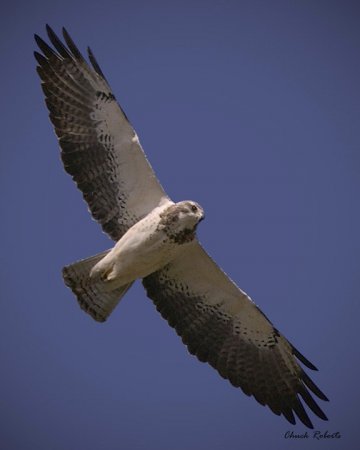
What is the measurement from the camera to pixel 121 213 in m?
7.41

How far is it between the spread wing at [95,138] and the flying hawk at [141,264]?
0.4 inches

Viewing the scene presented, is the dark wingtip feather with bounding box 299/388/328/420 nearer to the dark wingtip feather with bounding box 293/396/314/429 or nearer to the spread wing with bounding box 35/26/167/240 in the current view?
the dark wingtip feather with bounding box 293/396/314/429

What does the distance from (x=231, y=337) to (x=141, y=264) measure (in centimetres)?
139

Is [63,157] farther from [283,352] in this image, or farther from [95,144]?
[283,352]

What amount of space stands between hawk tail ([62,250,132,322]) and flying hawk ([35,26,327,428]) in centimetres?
1

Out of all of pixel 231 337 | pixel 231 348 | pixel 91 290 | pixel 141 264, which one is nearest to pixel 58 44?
A: pixel 141 264

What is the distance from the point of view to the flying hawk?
715 centimetres

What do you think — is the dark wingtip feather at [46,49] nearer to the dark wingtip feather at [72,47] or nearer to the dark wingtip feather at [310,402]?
the dark wingtip feather at [72,47]

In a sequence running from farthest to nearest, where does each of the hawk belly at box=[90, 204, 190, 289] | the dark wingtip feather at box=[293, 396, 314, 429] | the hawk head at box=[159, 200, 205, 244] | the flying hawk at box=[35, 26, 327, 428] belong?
1. the dark wingtip feather at box=[293, 396, 314, 429]
2. the flying hawk at box=[35, 26, 327, 428]
3. the hawk belly at box=[90, 204, 190, 289]
4. the hawk head at box=[159, 200, 205, 244]

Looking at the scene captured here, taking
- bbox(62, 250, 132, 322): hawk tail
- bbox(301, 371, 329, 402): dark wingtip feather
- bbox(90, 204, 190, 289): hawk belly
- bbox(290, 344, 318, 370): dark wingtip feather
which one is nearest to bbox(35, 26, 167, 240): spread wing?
bbox(90, 204, 190, 289): hawk belly

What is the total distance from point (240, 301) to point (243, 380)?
2.93 ft

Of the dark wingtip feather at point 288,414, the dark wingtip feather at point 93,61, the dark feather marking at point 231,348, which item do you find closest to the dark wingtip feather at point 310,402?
the dark feather marking at point 231,348

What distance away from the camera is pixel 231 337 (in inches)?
297

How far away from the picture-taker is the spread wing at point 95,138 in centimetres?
726
